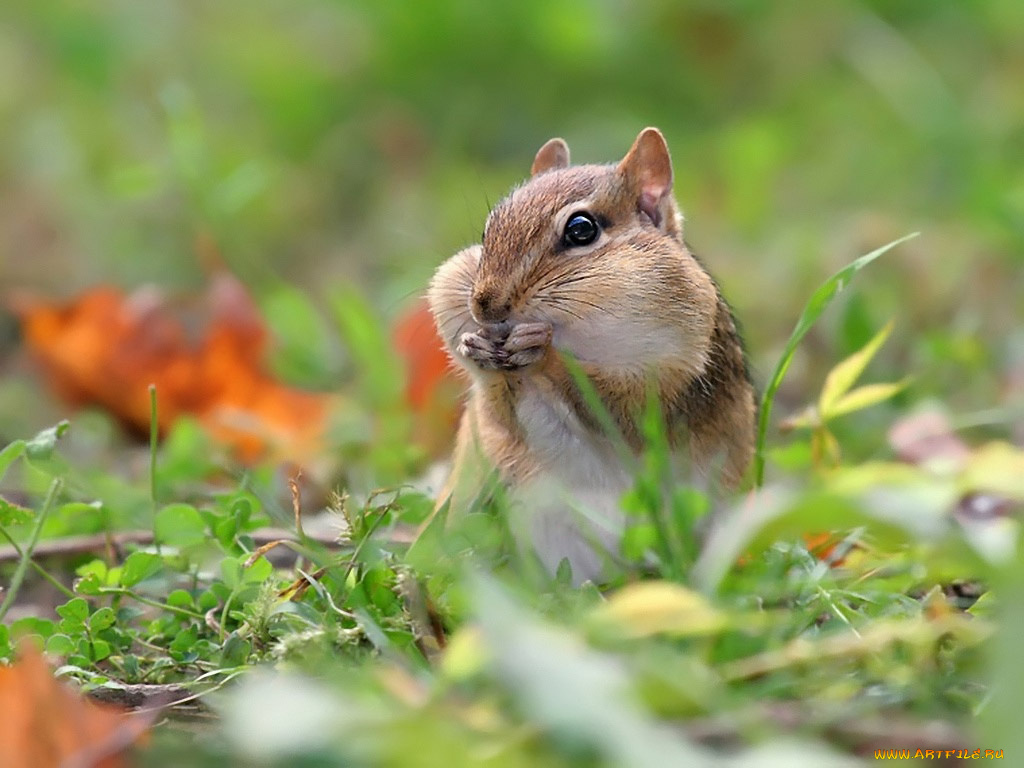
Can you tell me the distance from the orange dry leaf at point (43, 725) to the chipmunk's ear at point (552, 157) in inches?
81.1

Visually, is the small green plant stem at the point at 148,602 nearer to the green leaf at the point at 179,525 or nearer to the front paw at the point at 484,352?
the green leaf at the point at 179,525

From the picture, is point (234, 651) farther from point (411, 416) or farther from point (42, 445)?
point (411, 416)

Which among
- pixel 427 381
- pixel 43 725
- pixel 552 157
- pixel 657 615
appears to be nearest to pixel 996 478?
pixel 657 615

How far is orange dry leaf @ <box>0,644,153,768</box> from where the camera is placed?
182cm

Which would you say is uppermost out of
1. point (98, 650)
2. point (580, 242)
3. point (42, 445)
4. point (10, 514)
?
point (580, 242)

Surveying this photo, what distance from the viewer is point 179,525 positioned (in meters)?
2.75

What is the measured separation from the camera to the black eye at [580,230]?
313 cm

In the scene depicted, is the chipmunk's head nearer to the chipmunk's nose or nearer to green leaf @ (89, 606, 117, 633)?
the chipmunk's nose

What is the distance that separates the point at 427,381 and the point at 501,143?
292 cm

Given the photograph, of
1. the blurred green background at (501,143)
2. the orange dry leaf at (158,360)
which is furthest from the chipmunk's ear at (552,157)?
the orange dry leaf at (158,360)

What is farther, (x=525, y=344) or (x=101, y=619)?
(x=525, y=344)

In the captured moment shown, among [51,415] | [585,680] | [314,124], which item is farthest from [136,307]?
[585,680]

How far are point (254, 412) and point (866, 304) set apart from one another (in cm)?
188

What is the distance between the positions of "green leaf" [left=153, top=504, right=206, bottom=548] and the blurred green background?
186 centimetres
